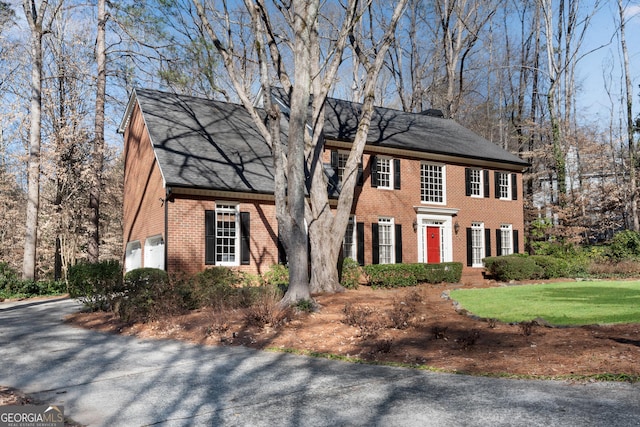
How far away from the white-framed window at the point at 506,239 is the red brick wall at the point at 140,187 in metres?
16.4

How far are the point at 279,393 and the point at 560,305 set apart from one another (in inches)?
325

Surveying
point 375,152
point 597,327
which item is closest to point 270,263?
point 375,152

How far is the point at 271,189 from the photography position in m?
18.5

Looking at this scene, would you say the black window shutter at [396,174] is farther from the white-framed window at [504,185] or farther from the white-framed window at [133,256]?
the white-framed window at [133,256]

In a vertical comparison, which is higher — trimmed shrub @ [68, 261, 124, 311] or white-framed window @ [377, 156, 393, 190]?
white-framed window @ [377, 156, 393, 190]

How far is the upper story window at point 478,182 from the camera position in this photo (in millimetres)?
25016

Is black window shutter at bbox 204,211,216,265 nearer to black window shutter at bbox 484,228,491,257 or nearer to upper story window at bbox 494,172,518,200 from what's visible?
black window shutter at bbox 484,228,491,257

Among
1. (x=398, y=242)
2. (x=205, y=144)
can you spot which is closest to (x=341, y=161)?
(x=398, y=242)

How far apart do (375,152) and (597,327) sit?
48.0 ft

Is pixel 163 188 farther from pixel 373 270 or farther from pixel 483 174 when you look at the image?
pixel 483 174

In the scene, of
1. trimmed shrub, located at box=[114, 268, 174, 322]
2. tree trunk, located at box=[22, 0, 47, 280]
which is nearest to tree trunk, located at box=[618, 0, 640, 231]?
trimmed shrub, located at box=[114, 268, 174, 322]

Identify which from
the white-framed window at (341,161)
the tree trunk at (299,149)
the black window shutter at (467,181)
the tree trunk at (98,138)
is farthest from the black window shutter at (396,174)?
the tree trunk at (98,138)

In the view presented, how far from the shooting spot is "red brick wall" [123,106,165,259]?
18.7 meters

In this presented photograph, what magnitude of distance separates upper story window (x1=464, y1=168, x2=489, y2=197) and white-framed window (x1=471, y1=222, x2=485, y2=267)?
146 cm
